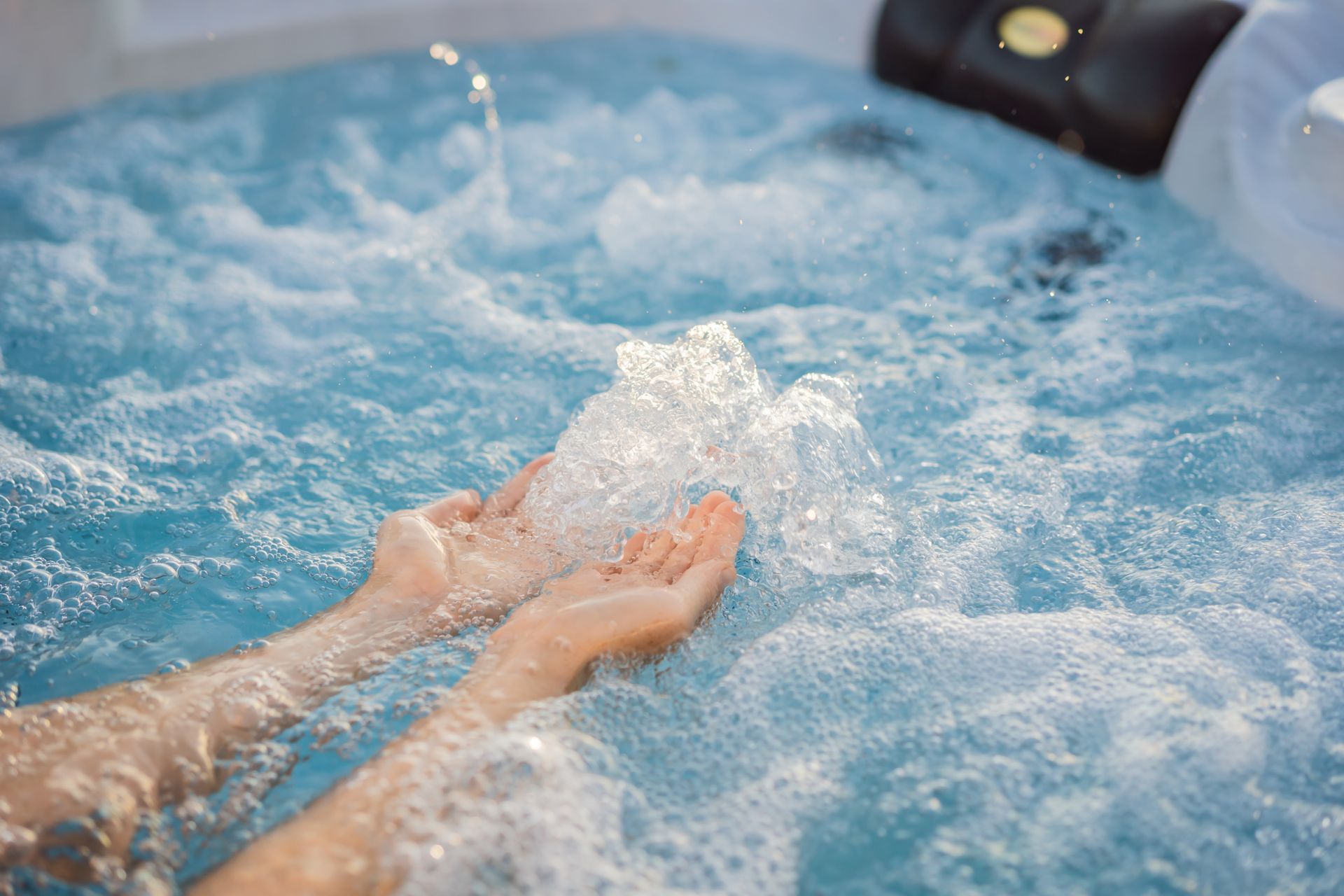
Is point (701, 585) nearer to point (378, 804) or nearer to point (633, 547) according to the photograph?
point (633, 547)

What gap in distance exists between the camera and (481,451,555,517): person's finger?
4.63 feet

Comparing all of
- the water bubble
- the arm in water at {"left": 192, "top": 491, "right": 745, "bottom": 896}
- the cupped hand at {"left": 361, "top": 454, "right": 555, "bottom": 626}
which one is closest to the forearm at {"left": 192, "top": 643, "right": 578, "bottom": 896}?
the arm in water at {"left": 192, "top": 491, "right": 745, "bottom": 896}

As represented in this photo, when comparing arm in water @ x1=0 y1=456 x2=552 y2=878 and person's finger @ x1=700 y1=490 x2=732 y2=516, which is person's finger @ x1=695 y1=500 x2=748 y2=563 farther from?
arm in water @ x1=0 y1=456 x2=552 y2=878

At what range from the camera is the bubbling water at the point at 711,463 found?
136 cm

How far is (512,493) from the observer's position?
4.68 ft

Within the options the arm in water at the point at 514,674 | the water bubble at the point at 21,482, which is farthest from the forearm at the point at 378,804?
the water bubble at the point at 21,482

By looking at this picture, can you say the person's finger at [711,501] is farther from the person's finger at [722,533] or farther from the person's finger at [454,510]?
the person's finger at [454,510]

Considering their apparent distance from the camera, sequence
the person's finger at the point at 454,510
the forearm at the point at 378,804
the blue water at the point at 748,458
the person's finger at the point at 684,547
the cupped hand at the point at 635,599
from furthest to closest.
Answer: the person's finger at the point at 454,510 < the person's finger at the point at 684,547 < the cupped hand at the point at 635,599 < the blue water at the point at 748,458 < the forearm at the point at 378,804

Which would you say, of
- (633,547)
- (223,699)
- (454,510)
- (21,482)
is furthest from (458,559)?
(21,482)

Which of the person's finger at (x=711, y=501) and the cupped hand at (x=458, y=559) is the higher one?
the person's finger at (x=711, y=501)

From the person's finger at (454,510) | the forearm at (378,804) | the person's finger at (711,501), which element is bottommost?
the forearm at (378,804)

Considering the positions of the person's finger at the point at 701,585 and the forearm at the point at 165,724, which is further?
the person's finger at the point at 701,585

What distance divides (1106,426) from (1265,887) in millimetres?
815

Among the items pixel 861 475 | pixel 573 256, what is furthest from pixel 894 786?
pixel 573 256
